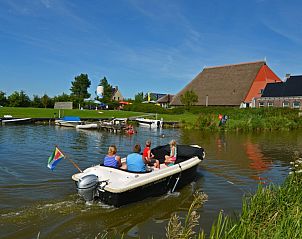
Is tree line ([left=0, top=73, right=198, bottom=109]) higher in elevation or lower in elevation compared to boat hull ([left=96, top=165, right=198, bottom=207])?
higher

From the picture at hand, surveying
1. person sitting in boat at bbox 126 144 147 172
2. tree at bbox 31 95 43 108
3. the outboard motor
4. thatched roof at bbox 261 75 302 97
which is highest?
thatched roof at bbox 261 75 302 97

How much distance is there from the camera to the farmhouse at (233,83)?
55438mm

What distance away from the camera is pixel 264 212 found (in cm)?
589

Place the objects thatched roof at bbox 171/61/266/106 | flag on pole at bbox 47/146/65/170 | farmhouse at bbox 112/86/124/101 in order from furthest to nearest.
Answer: farmhouse at bbox 112/86/124/101, thatched roof at bbox 171/61/266/106, flag on pole at bbox 47/146/65/170

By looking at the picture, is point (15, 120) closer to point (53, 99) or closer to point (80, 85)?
point (53, 99)

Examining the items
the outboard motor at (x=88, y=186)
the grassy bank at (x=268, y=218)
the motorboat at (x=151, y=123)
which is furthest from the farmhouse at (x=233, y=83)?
the outboard motor at (x=88, y=186)

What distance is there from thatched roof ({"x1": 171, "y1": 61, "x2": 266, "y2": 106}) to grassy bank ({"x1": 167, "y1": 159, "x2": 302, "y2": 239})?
50.1 m

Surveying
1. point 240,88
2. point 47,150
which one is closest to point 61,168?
point 47,150

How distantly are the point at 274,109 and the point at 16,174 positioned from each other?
120 ft

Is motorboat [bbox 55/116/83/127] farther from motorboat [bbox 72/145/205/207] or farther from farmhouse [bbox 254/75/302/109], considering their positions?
farmhouse [bbox 254/75/302/109]

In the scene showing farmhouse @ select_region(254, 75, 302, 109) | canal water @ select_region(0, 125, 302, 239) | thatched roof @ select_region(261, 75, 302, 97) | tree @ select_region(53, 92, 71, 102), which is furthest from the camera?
tree @ select_region(53, 92, 71, 102)

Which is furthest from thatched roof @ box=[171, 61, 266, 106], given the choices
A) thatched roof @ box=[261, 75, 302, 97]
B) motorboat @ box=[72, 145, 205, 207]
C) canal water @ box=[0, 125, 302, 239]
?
motorboat @ box=[72, 145, 205, 207]

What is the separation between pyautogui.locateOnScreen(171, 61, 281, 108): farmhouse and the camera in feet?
182

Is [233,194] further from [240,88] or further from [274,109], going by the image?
[240,88]
